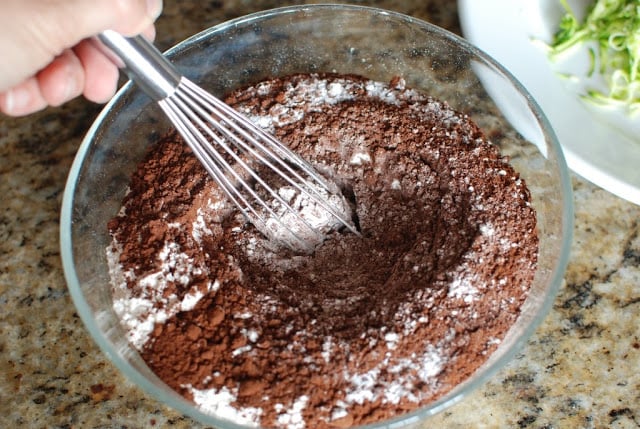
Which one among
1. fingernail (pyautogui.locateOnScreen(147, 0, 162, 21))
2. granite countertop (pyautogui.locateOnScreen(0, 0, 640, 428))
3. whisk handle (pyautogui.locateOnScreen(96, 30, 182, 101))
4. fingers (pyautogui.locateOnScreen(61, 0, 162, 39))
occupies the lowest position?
granite countertop (pyautogui.locateOnScreen(0, 0, 640, 428))

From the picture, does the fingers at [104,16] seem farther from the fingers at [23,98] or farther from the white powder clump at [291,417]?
the white powder clump at [291,417]

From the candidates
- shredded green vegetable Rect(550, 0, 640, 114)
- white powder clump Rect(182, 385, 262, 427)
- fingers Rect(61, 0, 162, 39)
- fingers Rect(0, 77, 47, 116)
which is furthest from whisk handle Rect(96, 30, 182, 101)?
shredded green vegetable Rect(550, 0, 640, 114)

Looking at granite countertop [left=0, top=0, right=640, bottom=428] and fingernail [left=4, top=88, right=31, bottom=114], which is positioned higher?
fingernail [left=4, top=88, right=31, bottom=114]

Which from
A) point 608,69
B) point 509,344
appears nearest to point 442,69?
point 608,69

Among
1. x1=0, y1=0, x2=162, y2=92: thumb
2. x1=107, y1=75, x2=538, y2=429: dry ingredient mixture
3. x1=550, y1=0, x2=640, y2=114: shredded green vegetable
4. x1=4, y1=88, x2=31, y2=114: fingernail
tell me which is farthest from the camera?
x1=550, y1=0, x2=640, y2=114: shredded green vegetable

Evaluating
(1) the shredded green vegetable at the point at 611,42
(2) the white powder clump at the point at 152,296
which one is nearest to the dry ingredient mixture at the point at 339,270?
(2) the white powder clump at the point at 152,296

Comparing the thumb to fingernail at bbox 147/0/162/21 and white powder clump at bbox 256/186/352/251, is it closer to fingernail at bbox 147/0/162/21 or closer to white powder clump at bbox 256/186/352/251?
fingernail at bbox 147/0/162/21
